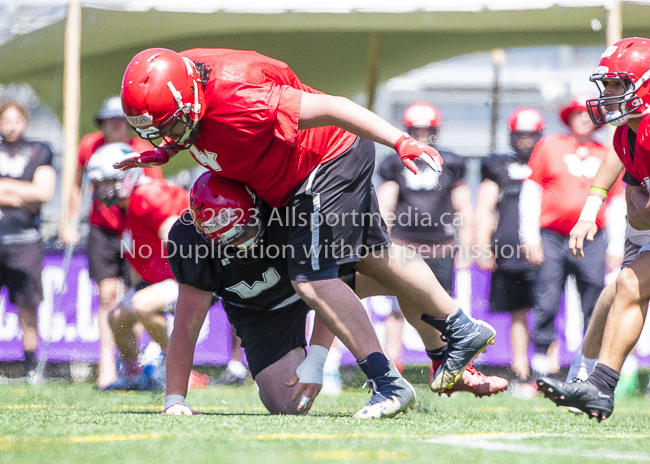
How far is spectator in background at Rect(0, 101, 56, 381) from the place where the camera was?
6.24 m

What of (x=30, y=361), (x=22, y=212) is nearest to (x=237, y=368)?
(x=30, y=361)

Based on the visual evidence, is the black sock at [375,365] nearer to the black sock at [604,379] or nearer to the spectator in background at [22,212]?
the black sock at [604,379]

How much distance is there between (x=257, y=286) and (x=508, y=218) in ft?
9.43

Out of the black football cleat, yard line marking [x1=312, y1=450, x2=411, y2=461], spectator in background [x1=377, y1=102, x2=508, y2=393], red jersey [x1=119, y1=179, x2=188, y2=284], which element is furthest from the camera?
spectator in background [x1=377, y1=102, x2=508, y2=393]

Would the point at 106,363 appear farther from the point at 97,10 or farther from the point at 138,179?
the point at 97,10

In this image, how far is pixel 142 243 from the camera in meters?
5.45

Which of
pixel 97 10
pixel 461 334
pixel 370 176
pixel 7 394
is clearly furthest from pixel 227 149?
pixel 97 10

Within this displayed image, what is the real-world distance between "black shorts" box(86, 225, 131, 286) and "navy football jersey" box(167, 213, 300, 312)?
229cm

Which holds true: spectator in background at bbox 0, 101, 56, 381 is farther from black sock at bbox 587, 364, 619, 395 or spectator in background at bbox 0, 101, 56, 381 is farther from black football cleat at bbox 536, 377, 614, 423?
black sock at bbox 587, 364, 619, 395

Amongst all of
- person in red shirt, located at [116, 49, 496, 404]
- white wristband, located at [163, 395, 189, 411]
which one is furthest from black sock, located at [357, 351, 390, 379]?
white wristband, located at [163, 395, 189, 411]

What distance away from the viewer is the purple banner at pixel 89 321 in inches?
267

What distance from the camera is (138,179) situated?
5551 millimetres

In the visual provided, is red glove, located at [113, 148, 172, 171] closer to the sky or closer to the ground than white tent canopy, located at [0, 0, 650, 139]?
closer to the ground

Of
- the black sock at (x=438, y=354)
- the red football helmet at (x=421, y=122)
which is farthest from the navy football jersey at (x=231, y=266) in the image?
the red football helmet at (x=421, y=122)
